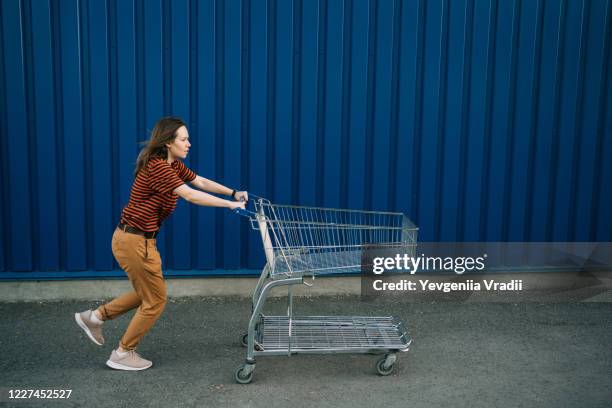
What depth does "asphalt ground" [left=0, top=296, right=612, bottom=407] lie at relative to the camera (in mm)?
4707

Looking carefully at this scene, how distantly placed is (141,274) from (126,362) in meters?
0.73

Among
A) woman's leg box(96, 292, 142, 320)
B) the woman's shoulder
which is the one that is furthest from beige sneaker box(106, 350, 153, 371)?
the woman's shoulder

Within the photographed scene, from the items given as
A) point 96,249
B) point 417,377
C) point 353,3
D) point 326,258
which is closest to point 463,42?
point 353,3

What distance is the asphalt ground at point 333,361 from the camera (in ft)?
15.4

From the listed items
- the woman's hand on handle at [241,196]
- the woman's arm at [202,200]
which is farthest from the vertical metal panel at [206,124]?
the woman's arm at [202,200]

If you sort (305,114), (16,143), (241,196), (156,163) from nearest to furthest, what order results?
(156,163) < (241,196) < (16,143) < (305,114)

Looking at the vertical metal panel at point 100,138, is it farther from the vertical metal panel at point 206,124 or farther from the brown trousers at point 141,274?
the brown trousers at point 141,274


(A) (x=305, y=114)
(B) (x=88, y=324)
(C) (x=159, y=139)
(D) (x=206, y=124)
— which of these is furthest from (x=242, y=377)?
(A) (x=305, y=114)

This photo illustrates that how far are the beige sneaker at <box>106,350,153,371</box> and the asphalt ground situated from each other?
2.3 inches

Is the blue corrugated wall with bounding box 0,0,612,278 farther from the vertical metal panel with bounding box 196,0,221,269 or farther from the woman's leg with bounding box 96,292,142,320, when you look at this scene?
the woman's leg with bounding box 96,292,142,320

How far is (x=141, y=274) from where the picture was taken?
192 inches

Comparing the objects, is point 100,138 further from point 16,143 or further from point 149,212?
point 149,212

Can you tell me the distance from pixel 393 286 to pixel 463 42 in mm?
2566

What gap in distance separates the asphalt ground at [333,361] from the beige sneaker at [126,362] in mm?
57
